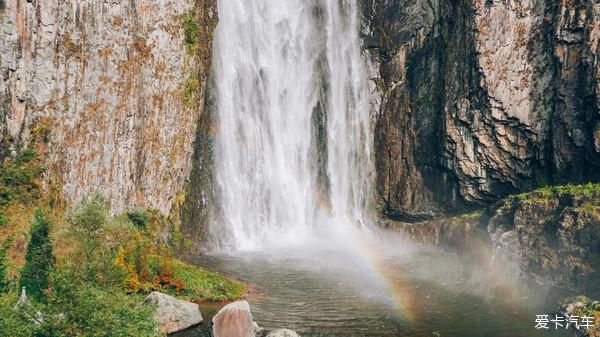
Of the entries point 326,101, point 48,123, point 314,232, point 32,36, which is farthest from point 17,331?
point 326,101

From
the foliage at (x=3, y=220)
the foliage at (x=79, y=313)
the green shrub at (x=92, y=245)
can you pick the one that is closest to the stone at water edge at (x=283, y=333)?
the foliage at (x=79, y=313)

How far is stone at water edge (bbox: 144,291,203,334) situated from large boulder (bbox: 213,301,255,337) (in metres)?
2.06

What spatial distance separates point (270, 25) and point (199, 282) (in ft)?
85.3

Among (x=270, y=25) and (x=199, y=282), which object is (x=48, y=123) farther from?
(x=270, y=25)

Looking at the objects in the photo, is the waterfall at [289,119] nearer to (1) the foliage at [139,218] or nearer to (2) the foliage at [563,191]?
(1) the foliage at [139,218]

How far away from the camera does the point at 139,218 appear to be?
35906 mm

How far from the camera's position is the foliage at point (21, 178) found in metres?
32.6

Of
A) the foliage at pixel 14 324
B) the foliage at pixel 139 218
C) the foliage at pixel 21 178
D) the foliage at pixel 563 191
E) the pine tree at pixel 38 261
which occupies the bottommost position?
the foliage at pixel 14 324

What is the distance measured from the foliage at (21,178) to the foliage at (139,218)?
5.14 meters

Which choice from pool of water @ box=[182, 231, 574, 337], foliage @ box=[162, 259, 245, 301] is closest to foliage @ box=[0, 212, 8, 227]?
foliage @ box=[162, 259, 245, 301]

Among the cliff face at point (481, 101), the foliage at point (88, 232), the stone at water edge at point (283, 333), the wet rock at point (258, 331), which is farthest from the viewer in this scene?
the cliff face at point (481, 101)

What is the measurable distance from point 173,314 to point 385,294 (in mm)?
11145

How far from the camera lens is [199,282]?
30.6 metres

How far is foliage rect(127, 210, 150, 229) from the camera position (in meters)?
35.7
